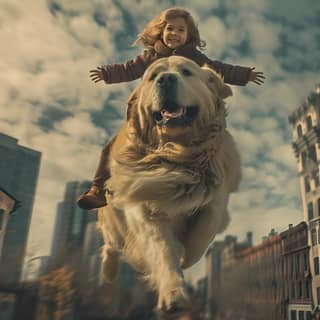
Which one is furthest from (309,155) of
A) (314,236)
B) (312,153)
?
(314,236)

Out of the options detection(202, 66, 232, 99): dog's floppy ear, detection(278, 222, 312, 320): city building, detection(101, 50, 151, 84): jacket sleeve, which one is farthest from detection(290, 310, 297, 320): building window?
detection(101, 50, 151, 84): jacket sleeve

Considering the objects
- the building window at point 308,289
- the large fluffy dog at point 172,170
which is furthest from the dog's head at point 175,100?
the building window at point 308,289

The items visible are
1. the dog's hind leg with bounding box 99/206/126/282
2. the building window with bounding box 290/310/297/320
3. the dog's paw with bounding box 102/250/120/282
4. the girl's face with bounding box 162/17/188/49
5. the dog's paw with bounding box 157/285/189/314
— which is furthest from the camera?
the girl's face with bounding box 162/17/188/49

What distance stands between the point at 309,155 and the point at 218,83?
0.46 metres

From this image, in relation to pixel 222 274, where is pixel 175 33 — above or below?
above

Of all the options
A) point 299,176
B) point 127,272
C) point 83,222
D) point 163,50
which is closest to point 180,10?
point 163,50

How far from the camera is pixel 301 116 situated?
1.57m

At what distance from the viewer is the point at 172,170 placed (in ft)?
4.72

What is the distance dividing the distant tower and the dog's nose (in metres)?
0.52

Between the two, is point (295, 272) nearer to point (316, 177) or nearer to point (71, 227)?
point (316, 177)

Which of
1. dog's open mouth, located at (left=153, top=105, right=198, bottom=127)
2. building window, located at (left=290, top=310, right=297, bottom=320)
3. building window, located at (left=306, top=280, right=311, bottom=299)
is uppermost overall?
dog's open mouth, located at (left=153, top=105, right=198, bottom=127)

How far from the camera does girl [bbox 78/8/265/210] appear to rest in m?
1.69

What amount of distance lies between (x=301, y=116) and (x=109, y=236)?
933mm

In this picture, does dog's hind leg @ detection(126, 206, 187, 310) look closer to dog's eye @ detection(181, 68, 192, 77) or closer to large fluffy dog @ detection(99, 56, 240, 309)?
large fluffy dog @ detection(99, 56, 240, 309)
